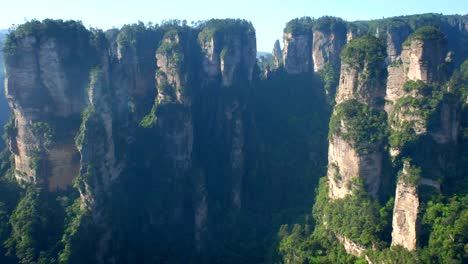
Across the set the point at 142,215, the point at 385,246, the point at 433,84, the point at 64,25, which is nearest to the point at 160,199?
the point at 142,215

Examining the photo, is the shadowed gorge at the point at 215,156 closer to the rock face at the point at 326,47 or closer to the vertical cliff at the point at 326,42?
the rock face at the point at 326,47

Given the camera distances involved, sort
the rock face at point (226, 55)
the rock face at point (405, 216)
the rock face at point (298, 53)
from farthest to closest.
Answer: the rock face at point (298, 53), the rock face at point (226, 55), the rock face at point (405, 216)

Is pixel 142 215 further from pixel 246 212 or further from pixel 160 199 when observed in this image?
pixel 246 212

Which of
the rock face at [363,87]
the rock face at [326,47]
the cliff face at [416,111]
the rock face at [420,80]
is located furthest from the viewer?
the rock face at [326,47]

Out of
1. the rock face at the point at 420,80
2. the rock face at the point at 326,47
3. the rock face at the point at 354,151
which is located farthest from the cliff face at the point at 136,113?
the rock face at the point at 420,80

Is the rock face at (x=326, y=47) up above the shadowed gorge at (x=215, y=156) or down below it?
above

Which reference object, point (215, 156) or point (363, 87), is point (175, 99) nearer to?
point (215, 156)

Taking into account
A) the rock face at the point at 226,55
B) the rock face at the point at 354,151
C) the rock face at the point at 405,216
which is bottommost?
the rock face at the point at 405,216

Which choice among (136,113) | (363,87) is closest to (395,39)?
(363,87)
